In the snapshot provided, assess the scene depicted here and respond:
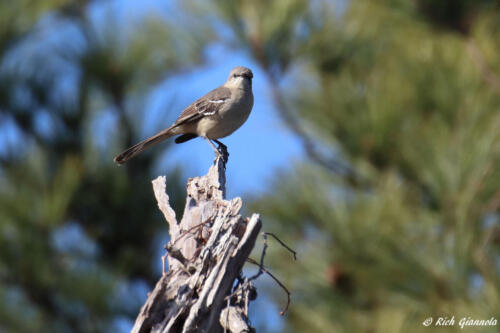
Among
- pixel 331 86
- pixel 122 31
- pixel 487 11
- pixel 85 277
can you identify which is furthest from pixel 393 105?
pixel 85 277

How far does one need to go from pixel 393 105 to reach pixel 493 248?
170 cm

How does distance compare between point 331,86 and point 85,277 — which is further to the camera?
point 331,86

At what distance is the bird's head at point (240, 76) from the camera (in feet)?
20.5

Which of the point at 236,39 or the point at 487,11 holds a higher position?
the point at 487,11

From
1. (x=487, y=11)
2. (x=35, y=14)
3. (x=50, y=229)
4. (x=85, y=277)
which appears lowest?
(x=85, y=277)

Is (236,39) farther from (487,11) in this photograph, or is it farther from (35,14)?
(487,11)

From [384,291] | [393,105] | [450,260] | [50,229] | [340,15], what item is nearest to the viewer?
[450,260]

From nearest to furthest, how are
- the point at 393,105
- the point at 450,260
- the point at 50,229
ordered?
the point at 450,260
the point at 50,229
the point at 393,105

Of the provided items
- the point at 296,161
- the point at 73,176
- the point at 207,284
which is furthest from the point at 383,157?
the point at 207,284

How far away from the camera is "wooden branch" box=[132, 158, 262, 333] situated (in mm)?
2508

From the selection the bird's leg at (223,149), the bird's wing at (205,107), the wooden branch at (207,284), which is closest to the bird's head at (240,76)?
the bird's wing at (205,107)

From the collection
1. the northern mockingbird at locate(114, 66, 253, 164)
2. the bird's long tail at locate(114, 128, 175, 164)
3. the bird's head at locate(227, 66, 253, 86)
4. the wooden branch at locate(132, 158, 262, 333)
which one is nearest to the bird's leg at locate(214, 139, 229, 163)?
the northern mockingbird at locate(114, 66, 253, 164)

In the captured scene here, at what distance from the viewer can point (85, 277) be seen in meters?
6.02

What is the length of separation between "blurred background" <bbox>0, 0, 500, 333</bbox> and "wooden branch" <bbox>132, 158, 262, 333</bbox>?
285 centimetres
